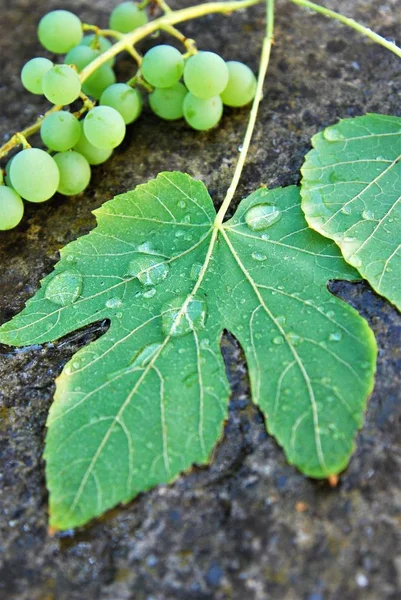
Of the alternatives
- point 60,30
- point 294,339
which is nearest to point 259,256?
point 294,339

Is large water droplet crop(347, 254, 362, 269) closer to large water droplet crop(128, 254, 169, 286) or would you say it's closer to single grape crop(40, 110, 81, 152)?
large water droplet crop(128, 254, 169, 286)

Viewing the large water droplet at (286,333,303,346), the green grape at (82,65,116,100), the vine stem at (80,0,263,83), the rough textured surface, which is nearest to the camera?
the rough textured surface

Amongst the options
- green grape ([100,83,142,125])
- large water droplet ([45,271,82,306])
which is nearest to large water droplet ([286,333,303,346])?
large water droplet ([45,271,82,306])

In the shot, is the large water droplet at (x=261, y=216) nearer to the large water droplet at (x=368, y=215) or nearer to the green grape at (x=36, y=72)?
the large water droplet at (x=368, y=215)

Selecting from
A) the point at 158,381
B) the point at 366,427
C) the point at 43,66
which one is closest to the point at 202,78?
the point at 43,66

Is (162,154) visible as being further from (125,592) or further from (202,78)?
(125,592)

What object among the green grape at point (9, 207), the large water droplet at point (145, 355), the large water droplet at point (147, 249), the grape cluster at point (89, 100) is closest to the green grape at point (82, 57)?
the grape cluster at point (89, 100)

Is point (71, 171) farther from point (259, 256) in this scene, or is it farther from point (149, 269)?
point (259, 256)
